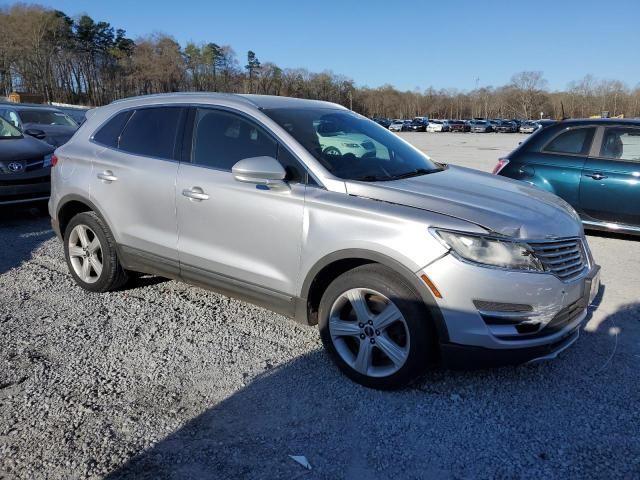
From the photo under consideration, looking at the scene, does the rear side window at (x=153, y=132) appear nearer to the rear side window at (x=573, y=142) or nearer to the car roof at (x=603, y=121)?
the rear side window at (x=573, y=142)

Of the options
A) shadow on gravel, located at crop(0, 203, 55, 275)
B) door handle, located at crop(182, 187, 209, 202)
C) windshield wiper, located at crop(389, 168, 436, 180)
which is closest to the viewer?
windshield wiper, located at crop(389, 168, 436, 180)

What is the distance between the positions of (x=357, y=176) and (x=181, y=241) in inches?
58.4

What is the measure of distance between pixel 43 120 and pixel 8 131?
507 centimetres

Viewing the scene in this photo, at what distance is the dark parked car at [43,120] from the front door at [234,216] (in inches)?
364

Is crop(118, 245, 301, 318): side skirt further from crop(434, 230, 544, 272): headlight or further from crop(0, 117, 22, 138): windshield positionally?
crop(0, 117, 22, 138): windshield

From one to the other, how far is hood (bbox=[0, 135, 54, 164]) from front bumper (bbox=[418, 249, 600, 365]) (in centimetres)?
714

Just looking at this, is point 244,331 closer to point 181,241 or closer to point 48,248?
point 181,241

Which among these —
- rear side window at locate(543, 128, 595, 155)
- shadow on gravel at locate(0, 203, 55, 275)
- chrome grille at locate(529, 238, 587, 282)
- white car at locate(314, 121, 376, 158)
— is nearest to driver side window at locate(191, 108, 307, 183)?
white car at locate(314, 121, 376, 158)

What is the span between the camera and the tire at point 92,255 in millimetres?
4566

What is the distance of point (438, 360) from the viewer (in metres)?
3.12

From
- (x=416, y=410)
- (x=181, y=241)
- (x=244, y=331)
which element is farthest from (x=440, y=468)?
(x=181, y=241)

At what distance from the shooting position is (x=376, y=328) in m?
3.13

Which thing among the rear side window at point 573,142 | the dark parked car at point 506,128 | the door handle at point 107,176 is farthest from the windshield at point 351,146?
the dark parked car at point 506,128

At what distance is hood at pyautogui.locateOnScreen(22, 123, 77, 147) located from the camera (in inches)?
471
